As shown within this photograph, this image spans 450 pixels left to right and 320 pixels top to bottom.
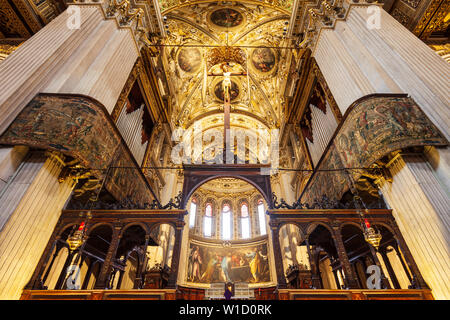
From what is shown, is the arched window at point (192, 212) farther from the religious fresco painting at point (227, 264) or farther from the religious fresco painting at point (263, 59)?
the religious fresco painting at point (263, 59)

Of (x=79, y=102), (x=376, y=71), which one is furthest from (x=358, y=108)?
(x=79, y=102)

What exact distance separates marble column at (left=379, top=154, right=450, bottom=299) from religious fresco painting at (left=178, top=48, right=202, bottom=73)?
14.3m

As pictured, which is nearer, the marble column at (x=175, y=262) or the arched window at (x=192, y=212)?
the marble column at (x=175, y=262)

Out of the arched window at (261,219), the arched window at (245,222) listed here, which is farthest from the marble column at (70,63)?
the arched window at (245,222)

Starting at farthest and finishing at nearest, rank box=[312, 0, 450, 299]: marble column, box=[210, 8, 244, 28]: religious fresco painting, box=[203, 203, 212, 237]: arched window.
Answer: box=[203, 203, 212, 237]: arched window
box=[210, 8, 244, 28]: religious fresco painting
box=[312, 0, 450, 299]: marble column

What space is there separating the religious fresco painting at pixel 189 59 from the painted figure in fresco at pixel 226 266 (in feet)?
51.7

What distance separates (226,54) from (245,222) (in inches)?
593

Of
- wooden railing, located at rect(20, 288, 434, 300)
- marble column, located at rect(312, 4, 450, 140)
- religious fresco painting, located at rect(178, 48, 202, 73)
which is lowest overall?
wooden railing, located at rect(20, 288, 434, 300)

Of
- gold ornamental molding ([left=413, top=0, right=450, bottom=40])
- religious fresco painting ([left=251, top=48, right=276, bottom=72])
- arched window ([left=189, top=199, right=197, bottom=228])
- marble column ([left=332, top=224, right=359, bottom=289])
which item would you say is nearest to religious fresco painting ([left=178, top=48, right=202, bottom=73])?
religious fresco painting ([left=251, top=48, right=276, bottom=72])

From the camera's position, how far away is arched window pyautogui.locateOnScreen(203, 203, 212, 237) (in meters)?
20.4

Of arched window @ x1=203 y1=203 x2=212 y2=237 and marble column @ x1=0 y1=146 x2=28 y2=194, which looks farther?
arched window @ x1=203 y1=203 x2=212 y2=237

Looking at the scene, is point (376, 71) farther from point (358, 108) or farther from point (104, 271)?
point (104, 271)

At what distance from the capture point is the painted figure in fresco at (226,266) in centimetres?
1767

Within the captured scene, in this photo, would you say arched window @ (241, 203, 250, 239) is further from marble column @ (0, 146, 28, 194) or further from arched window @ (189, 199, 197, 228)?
marble column @ (0, 146, 28, 194)
